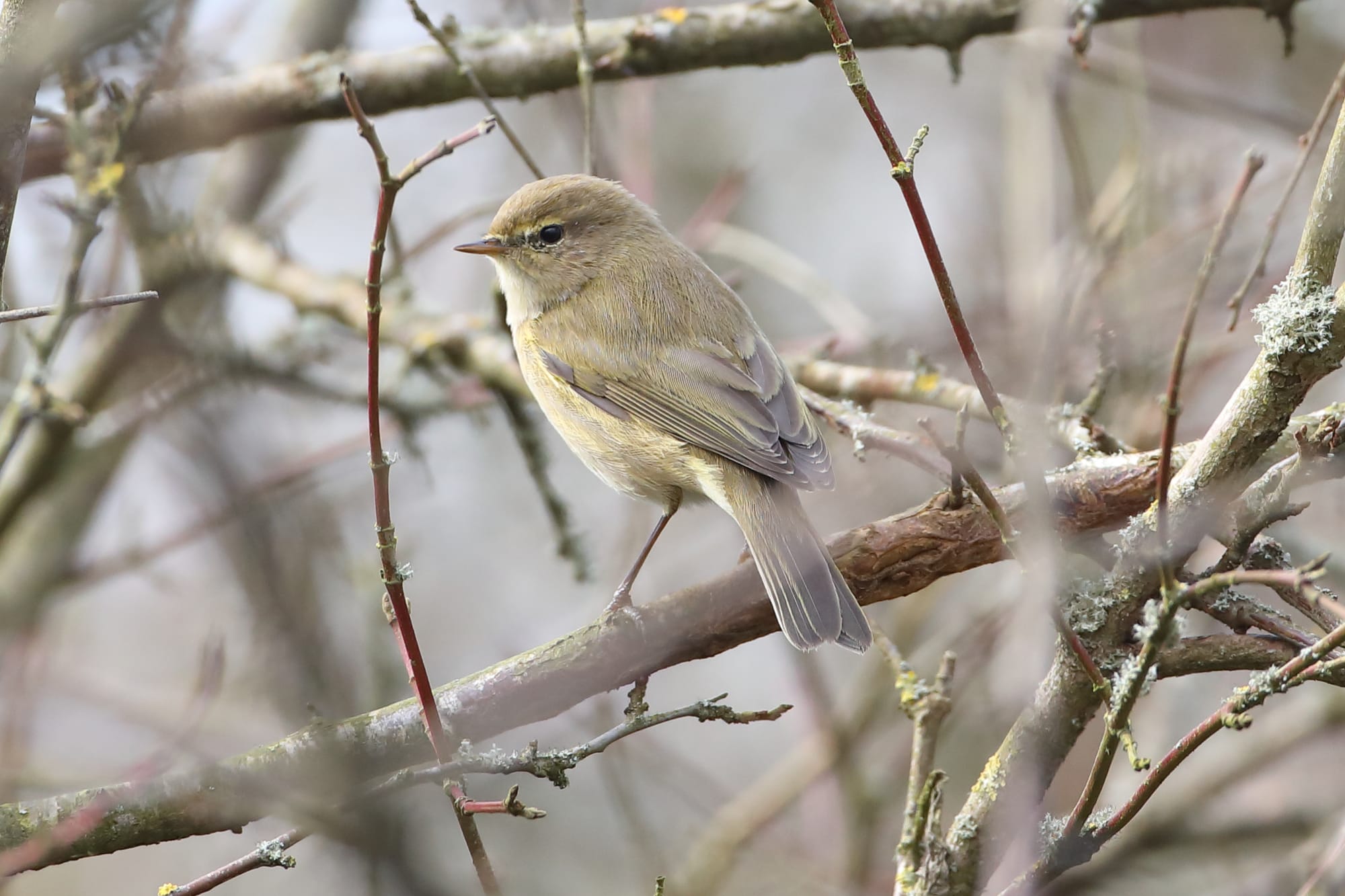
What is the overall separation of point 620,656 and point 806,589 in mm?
489

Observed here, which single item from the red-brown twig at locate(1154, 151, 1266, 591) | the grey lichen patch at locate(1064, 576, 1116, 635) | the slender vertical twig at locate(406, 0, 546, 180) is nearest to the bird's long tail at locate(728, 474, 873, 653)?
the grey lichen patch at locate(1064, 576, 1116, 635)

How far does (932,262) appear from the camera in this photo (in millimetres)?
1859

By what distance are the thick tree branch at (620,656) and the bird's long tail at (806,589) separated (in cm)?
8

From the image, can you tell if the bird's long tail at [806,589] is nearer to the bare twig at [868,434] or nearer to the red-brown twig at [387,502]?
the bare twig at [868,434]

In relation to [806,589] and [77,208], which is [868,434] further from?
[77,208]

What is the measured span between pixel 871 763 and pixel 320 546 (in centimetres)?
318

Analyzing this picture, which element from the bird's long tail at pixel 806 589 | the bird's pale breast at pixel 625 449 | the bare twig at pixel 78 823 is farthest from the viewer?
the bird's pale breast at pixel 625 449

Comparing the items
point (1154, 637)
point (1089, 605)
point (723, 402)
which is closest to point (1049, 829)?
point (1089, 605)

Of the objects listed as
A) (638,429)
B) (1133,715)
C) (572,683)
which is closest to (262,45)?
(638,429)

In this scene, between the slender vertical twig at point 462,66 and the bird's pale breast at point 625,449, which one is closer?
→ the slender vertical twig at point 462,66

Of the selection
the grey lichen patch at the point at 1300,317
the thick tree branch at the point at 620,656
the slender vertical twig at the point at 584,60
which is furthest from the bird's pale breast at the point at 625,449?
the grey lichen patch at the point at 1300,317

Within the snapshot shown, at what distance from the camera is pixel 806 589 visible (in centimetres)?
278

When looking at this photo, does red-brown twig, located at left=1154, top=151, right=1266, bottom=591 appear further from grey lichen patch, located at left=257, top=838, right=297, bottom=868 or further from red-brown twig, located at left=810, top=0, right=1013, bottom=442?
grey lichen patch, located at left=257, top=838, right=297, bottom=868

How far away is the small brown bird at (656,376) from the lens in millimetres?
3252
